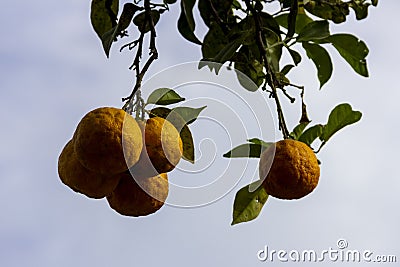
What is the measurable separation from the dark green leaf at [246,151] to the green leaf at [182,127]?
11 centimetres

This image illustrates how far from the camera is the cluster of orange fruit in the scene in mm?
1142

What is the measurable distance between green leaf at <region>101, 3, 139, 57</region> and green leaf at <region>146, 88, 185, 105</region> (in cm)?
11

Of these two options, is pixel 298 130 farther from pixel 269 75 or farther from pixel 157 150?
pixel 157 150

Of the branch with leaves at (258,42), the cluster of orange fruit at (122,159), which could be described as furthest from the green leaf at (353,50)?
the cluster of orange fruit at (122,159)

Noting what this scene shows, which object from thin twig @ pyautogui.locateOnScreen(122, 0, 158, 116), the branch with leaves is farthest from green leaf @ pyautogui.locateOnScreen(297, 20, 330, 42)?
thin twig @ pyautogui.locateOnScreen(122, 0, 158, 116)

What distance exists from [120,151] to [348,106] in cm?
63

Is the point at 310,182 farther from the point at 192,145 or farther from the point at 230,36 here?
the point at 230,36

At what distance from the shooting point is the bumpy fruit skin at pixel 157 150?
117cm

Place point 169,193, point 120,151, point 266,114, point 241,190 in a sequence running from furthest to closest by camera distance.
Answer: point 241,190 < point 266,114 < point 169,193 < point 120,151

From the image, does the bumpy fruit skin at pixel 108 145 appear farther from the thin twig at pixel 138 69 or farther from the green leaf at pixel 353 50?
the green leaf at pixel 353 50

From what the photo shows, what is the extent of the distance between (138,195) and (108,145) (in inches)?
4.5

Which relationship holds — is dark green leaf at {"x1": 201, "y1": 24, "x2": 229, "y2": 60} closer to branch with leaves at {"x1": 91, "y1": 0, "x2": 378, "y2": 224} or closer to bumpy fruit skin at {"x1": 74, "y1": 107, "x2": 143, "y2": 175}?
branch with leaves at {"x1": 91, "y1": 0, "x2": 378, "y2": 224}

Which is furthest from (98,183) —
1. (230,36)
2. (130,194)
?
(230,36)

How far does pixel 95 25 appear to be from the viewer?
1.49 metres
